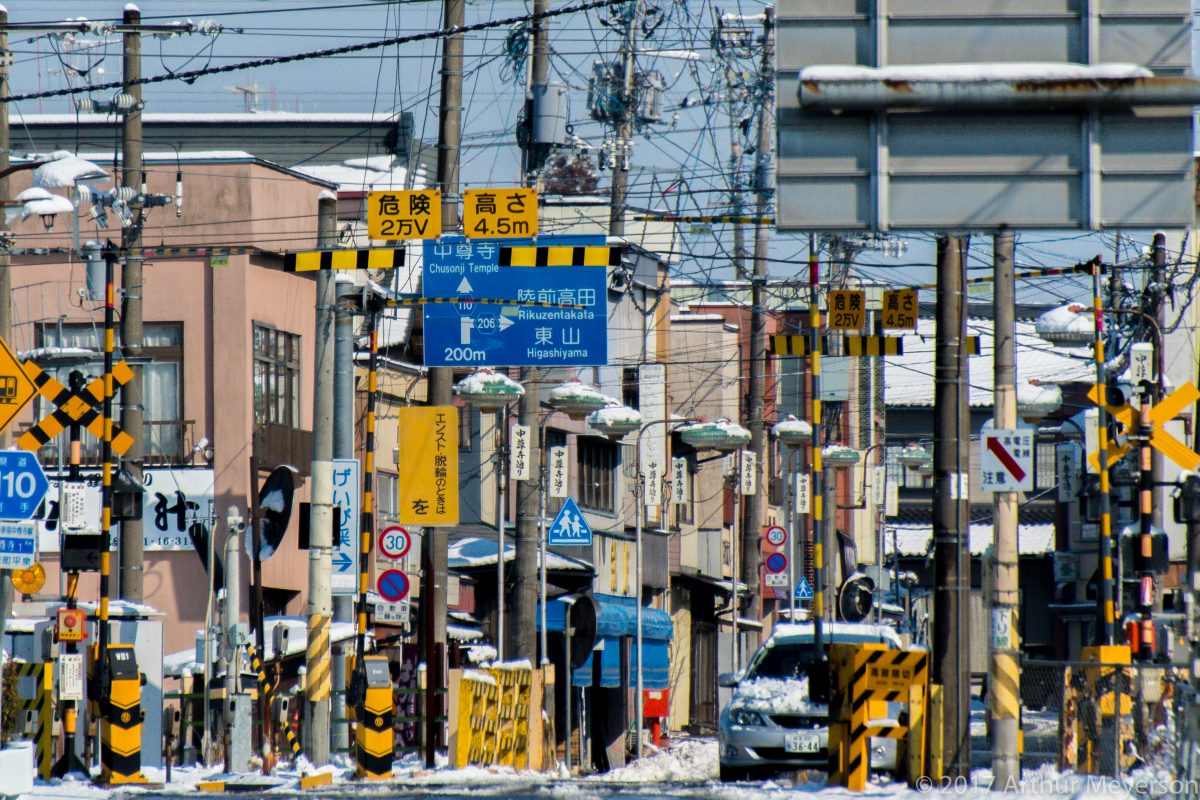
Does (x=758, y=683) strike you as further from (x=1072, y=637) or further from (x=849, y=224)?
(x=1072, y=637)

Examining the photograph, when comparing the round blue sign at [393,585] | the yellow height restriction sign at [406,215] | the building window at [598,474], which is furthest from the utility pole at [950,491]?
the building window at [598,474]

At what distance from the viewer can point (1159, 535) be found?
25859 mm

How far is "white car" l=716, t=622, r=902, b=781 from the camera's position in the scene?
19203mm

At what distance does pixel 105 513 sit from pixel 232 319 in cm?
1366

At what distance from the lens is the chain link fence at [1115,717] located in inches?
608

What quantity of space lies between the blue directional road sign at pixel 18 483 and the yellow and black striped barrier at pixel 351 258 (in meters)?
5.80

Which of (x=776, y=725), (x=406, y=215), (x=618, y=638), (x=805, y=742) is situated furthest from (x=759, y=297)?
(x=805, y=742)

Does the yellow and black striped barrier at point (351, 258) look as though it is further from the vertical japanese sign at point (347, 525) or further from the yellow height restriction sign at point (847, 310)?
the yellow height restriction sign at point (847, 310)

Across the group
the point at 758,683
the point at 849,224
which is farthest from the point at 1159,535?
the point at 849,224

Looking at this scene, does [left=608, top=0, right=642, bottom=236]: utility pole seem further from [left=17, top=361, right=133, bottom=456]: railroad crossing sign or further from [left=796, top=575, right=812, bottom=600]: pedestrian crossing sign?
[left=796, top=575, right=812, bottom=600]: pedestrian crossing sign

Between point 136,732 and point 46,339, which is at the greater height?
point 46,339

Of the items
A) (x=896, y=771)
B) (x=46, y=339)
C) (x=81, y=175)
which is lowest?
(x=896, y=771)

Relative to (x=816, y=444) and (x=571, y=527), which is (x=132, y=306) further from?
(x=816, y=444)

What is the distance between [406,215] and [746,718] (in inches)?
Result: 298
